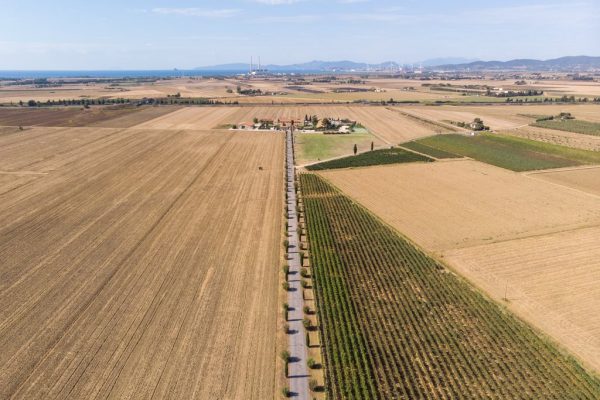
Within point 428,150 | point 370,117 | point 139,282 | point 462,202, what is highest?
point 370,117

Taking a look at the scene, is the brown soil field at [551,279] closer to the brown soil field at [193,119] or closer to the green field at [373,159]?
the green field at [373,159]

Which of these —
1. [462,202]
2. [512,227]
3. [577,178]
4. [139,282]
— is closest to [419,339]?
A: [139,282]

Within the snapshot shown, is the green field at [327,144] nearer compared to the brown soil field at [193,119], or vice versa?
the green field at [327,144]

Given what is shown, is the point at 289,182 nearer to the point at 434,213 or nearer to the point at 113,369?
the point at 434,213

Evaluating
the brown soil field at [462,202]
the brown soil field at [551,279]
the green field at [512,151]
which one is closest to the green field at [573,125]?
the green field at [512,151]

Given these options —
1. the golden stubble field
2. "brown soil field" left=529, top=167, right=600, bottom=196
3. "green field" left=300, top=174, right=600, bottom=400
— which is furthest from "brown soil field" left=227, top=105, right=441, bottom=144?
"green field" left=300, top=174, right=600, bottom=400

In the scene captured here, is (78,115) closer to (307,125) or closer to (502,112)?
(307,125)

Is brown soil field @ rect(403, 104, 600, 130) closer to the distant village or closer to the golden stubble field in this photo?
the distant village
